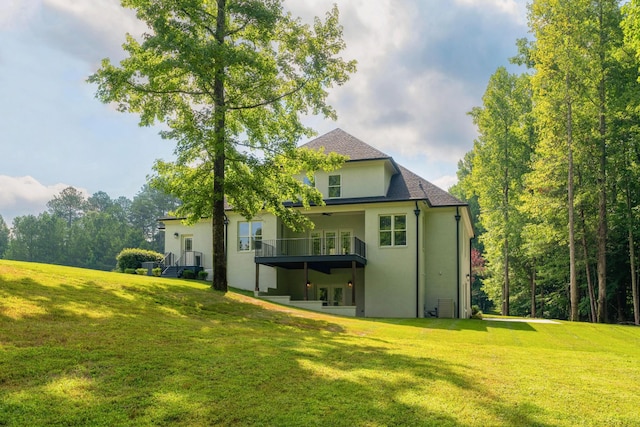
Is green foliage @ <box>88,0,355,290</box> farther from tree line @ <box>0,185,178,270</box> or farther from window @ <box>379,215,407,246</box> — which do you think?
tree line @ <box>0,185,178,270</box>

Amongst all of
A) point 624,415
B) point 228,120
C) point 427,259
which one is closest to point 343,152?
point 427,259

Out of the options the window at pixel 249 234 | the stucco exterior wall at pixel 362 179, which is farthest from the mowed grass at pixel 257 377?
the window at pixel 249 234

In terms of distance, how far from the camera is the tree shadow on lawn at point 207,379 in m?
5.12

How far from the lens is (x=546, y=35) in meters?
24.4

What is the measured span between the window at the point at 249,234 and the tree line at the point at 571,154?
1474cm

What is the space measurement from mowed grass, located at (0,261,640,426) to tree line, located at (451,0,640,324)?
14.0 meters

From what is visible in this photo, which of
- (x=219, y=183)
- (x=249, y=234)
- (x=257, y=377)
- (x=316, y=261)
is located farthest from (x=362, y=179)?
(x=257, y=377)

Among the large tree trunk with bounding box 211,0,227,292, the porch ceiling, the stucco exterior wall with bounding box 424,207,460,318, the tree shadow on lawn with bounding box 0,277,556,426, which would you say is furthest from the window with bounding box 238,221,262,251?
the tree shadow on lawn with bounding box 0,277,556,426

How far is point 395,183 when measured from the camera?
24.7 meters

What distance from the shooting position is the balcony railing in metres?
24.8

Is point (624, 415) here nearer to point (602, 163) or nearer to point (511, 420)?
point (511, 420)

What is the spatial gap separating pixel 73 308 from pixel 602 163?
83.2 feet

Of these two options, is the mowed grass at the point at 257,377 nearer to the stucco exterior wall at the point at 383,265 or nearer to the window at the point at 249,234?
the stucco exterior wall at the point at 383,265

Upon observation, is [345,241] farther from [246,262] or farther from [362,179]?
[246,262]
